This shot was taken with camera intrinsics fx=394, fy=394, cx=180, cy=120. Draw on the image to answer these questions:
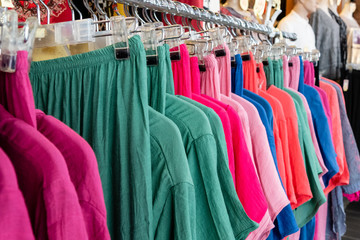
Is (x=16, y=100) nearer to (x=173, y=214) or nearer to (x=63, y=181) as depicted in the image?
(x=63, y=181)

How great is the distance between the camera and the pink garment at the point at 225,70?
1.14 m

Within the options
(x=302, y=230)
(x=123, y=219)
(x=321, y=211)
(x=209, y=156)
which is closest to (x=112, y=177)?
(x=123, y=219)

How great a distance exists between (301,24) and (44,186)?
8.65 ft

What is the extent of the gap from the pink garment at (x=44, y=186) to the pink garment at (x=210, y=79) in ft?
2.14

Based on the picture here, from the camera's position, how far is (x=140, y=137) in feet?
2.26

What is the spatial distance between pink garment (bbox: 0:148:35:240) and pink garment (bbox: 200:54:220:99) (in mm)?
731

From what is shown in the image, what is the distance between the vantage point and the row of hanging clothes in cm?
47

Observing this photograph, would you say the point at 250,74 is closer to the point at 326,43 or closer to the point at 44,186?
the point at 44,186

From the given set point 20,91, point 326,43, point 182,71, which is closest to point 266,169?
Answer: point 182,71

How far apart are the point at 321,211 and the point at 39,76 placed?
5.32ft

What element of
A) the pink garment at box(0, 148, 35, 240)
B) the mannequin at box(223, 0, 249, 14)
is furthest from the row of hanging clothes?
the mannequin at box(223, 0, 249, 14)

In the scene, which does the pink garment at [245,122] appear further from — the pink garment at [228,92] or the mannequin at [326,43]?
the mannequin at [326,43]

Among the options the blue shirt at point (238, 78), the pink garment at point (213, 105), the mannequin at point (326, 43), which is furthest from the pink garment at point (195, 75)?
the mannequin at point (326, 43)

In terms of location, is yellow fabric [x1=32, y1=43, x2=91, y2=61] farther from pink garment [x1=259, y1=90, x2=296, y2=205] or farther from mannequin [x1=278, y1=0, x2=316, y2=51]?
mannequin [x1=278, y1=0, x2=316, y2=51]
